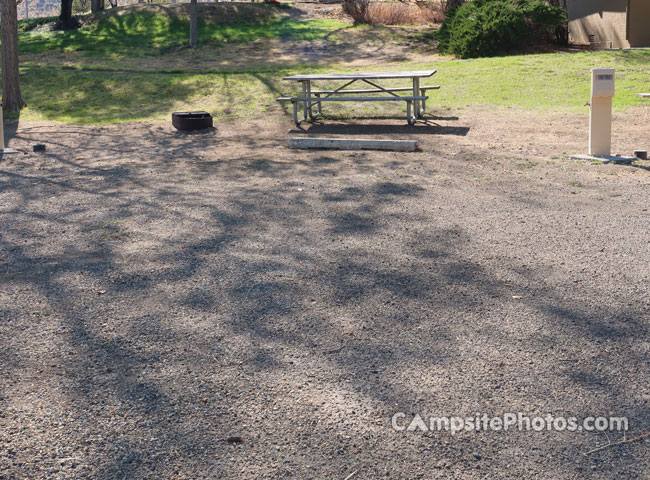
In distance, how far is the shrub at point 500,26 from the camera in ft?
63.3

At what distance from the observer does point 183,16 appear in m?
28.5

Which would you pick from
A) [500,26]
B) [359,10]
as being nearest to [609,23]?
[500,26]

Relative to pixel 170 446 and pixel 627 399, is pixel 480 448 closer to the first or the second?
pixel 627 399

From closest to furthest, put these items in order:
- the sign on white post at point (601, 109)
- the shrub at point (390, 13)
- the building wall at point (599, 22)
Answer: the sign on white post at point (601, 109) → the building wall at point (599, 22) → the shrub at point (390, 13)

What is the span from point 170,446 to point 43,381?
0.95 metres

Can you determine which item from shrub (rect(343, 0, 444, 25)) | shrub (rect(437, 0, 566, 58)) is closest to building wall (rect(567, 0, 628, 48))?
shrub (rect(437, 0, 566, 58))

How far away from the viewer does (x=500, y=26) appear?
63.2 ft

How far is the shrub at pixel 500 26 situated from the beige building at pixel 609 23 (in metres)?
1.95

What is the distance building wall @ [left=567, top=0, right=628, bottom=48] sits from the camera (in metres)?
20.6
